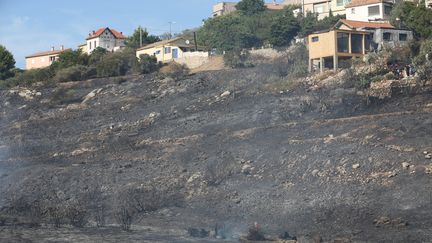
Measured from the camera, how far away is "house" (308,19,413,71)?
55.6m

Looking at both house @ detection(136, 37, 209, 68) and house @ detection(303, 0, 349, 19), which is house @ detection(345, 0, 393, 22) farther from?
house @ detection(136, 37, 209, 68)

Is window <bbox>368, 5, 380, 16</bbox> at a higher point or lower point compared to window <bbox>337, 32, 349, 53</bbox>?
higher

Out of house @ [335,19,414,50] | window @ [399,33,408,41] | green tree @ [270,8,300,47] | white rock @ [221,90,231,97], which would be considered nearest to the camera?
white rock @ [221,90,231,97]

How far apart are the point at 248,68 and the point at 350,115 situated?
64.5 feet

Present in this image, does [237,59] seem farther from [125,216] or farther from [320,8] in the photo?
[320,8]

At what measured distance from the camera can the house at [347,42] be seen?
182ft

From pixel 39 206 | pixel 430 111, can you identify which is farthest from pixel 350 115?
pixel 39 206

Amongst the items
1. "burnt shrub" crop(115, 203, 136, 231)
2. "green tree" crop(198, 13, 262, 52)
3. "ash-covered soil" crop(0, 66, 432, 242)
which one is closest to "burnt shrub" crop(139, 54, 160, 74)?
"ash-covered soil" crop(0, 66, 432, 242)

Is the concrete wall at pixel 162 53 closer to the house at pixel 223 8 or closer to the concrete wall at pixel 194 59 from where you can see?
the concrete wall at pixel 194 59

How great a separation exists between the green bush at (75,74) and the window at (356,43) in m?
23.2

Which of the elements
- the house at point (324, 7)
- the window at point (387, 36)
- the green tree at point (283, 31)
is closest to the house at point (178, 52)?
the green tree at point (283, 31)

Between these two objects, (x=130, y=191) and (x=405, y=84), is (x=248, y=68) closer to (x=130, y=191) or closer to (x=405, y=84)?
(x=405, y=84)

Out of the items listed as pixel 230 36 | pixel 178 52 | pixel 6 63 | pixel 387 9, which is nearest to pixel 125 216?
pixel 178 52

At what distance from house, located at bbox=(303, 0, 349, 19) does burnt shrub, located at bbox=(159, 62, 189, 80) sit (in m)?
25.1
